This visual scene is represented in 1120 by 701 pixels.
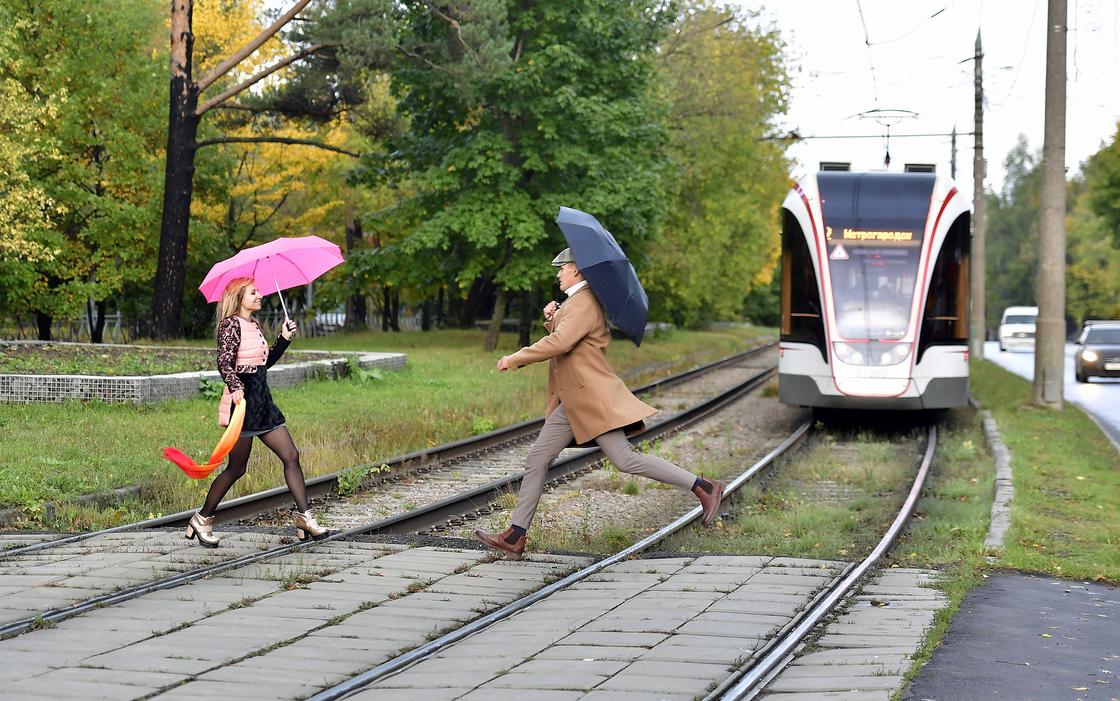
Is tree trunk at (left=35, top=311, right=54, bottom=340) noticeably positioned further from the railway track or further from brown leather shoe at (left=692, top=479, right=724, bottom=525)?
brown leather shoe at (left=692, top=479, right=724, bottom=525)

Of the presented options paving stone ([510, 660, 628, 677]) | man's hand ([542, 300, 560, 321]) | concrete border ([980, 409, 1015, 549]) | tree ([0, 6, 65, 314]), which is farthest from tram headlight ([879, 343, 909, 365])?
tree ([0, 6, 65, 314])

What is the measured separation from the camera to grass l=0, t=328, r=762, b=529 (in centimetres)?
1107

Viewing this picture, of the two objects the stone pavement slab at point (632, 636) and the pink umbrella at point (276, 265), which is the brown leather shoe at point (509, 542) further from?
the pink umbrella at point (276, 265)

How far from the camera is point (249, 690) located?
5418 mm

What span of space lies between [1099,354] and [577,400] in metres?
29.6

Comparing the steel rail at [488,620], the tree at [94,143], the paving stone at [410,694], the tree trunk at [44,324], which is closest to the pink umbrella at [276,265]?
the steel rail at [488,620]

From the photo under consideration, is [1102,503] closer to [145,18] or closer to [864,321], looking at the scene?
[864,321]

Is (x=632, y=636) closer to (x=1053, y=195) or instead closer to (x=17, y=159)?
(x=1053, y=195)

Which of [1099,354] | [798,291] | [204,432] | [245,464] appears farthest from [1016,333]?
[245,464]

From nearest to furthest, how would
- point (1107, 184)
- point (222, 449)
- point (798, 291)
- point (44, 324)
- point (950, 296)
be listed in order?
point (222, 449) → point (950, 296) → point (798, 291) → point (44, 324) → point (1107, 184)

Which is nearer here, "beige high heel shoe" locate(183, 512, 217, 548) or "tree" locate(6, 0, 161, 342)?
"beige high heel shoe" locate(183, 512, 217, 548)

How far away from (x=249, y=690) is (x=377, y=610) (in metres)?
1.67

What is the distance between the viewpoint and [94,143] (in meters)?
31.5

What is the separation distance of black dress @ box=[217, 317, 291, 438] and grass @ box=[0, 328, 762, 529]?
7.02ft
